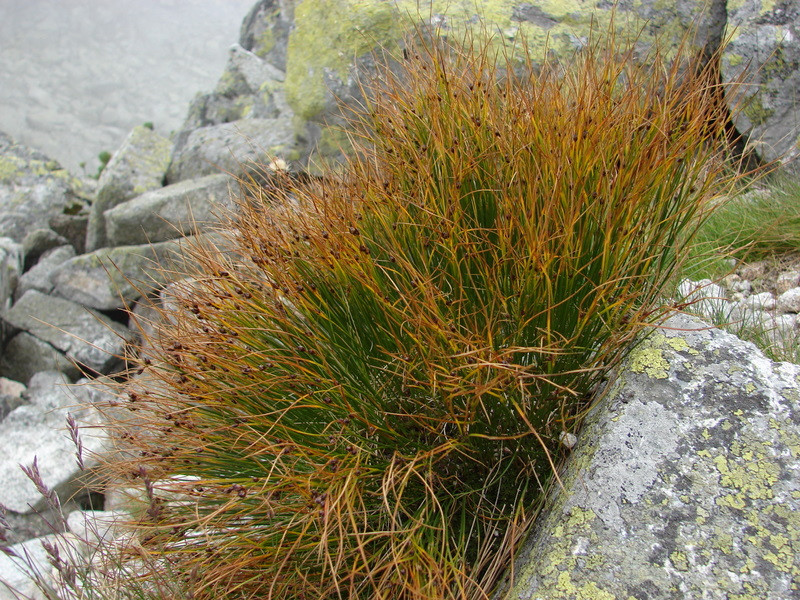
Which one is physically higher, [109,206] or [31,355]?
[109,206]

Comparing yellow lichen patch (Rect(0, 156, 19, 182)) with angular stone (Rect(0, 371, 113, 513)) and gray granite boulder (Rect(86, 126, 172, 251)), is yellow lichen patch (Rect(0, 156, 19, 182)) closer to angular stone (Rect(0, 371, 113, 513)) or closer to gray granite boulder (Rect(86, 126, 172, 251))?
gray granite boulder (Rect(86, 126, 172, 251))

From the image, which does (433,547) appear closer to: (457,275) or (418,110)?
(457,275)

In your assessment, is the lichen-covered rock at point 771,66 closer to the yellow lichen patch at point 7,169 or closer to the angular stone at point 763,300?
the angular stone at point 763,300

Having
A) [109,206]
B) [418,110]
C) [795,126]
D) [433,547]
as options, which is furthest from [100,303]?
[795,126]

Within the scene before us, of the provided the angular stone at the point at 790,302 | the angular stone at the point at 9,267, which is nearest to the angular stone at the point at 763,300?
the angular stone at the point at 790,302

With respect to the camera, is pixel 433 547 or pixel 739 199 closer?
pixel 433 547

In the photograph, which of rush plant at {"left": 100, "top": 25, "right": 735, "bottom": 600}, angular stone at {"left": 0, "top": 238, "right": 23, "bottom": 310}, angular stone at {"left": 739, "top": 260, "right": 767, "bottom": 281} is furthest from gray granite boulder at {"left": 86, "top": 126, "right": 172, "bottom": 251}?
angular stone at {"left": 739, "top": 260, "right": 767, "bottom": 281}
